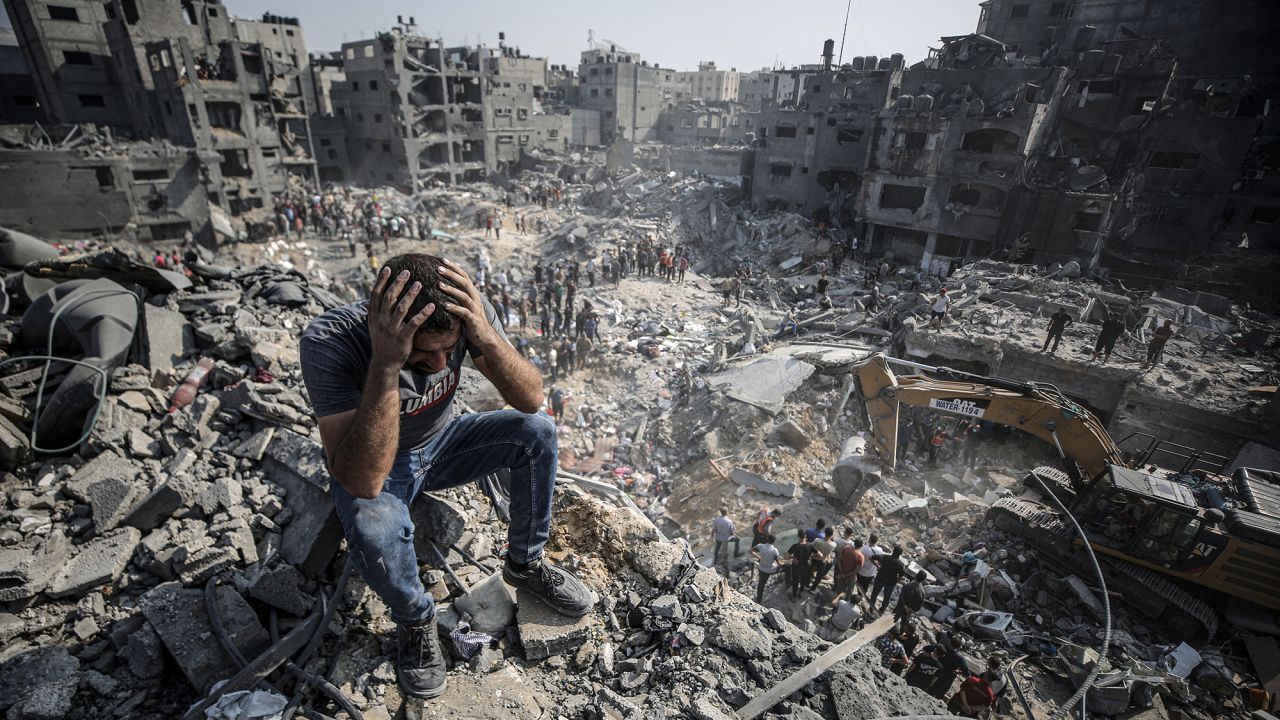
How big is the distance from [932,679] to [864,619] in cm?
125

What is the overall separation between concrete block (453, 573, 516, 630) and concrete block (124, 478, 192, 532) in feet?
6.41

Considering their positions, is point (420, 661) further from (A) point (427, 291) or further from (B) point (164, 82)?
(B) point (164, 82)

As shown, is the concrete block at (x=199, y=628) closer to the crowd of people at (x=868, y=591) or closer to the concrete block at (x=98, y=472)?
the concrete block at (x=98, y=472)

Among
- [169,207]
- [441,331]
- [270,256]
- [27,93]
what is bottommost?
[270,256]

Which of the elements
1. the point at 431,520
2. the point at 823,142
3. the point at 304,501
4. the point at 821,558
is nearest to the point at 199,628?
the point at 304,501

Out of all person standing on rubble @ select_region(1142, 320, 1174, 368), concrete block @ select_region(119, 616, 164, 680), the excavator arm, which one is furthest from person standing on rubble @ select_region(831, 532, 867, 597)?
person standing on rubble @ select_region(1142, 320, 1174, 368)

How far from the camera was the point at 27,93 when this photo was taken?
86.8 ft

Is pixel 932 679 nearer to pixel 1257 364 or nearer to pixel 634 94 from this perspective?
pixel 1257 364

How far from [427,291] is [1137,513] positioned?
29.5 feet

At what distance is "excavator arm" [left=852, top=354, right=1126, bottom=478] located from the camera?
7938 mm

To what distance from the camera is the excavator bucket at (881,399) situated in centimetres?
887

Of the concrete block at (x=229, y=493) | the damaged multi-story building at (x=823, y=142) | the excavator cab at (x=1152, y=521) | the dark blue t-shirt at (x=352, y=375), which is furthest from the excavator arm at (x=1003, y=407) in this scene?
the damaged multi-story building at (x=823, y=142)

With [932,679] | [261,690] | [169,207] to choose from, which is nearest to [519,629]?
[261,690]

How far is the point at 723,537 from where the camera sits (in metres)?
7.78
